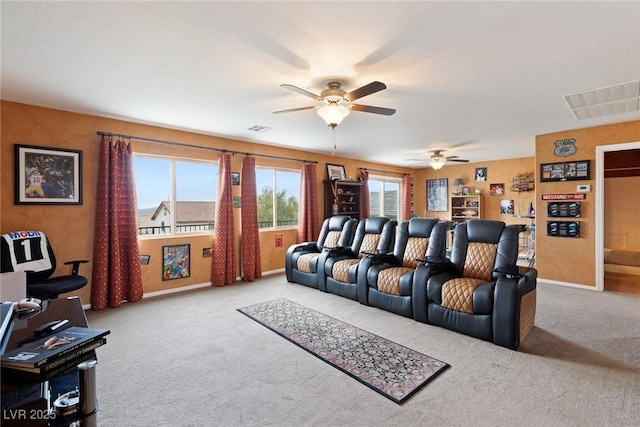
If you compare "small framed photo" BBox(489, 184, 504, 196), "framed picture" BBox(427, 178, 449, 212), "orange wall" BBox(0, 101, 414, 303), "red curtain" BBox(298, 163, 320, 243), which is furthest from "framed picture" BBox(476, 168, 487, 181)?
"orange wall" BBox(0, 101, 414, 303)

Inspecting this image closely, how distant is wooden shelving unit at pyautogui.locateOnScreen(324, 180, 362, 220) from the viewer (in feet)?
23.4

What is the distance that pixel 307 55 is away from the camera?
102 inches

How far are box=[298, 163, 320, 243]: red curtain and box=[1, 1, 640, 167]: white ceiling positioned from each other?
7.75 feet

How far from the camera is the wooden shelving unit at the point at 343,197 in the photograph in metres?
7.13

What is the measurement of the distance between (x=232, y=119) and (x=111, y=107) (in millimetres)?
1461

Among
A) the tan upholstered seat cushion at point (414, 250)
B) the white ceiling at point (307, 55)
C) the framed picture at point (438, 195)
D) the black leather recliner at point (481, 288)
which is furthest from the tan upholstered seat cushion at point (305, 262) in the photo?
the framed picture at point (438, 195)

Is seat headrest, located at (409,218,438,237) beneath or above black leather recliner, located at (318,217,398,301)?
above

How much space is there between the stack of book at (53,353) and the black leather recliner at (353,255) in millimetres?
3338

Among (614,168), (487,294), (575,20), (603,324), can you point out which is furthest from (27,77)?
(614,168)

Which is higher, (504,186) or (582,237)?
(504,186)

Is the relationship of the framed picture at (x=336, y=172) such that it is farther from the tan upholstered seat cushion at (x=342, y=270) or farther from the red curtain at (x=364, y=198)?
the tan upholstered seat cushion at (x=342, y=270)

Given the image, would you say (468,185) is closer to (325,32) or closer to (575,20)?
(575,20)

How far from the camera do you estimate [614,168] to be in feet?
20.6

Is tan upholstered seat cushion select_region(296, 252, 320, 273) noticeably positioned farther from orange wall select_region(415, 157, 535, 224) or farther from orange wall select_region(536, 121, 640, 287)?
orange wall select_region(415, 157, 535, 224)
